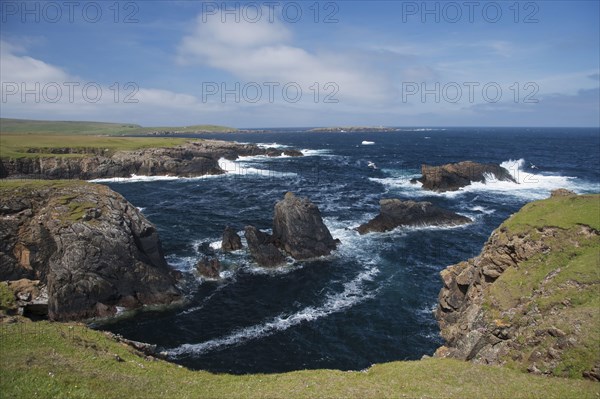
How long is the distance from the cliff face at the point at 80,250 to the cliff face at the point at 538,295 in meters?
29.2

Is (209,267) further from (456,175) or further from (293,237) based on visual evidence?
(456,175)

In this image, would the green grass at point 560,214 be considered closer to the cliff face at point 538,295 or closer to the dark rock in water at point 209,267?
the cliff face at point 538,295

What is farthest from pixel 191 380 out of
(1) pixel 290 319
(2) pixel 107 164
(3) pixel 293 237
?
(2) pixel 107 164

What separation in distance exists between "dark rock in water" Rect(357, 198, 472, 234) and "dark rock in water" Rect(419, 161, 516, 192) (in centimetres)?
2652

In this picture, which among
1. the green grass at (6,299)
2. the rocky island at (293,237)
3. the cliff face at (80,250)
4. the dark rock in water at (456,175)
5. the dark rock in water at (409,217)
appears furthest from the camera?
the dark rock in water at (456,175)

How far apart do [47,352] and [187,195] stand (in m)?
71.5

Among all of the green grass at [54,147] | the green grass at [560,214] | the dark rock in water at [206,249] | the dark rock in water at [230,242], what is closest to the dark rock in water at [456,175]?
the dark rock in water at [230,242]

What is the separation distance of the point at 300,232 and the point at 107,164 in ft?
281

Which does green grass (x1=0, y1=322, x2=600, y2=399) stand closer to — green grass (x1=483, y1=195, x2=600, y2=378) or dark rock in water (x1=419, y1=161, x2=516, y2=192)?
green grass (x1=483, y1=195, x2=600, y2=378)

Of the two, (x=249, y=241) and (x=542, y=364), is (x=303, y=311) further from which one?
(x=542, y=364)

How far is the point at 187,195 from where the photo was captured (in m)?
88.6

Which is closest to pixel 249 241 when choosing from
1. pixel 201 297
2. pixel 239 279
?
pixel 239 279

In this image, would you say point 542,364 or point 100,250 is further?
point 100,250

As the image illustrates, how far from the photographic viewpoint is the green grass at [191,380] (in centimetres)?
1661
